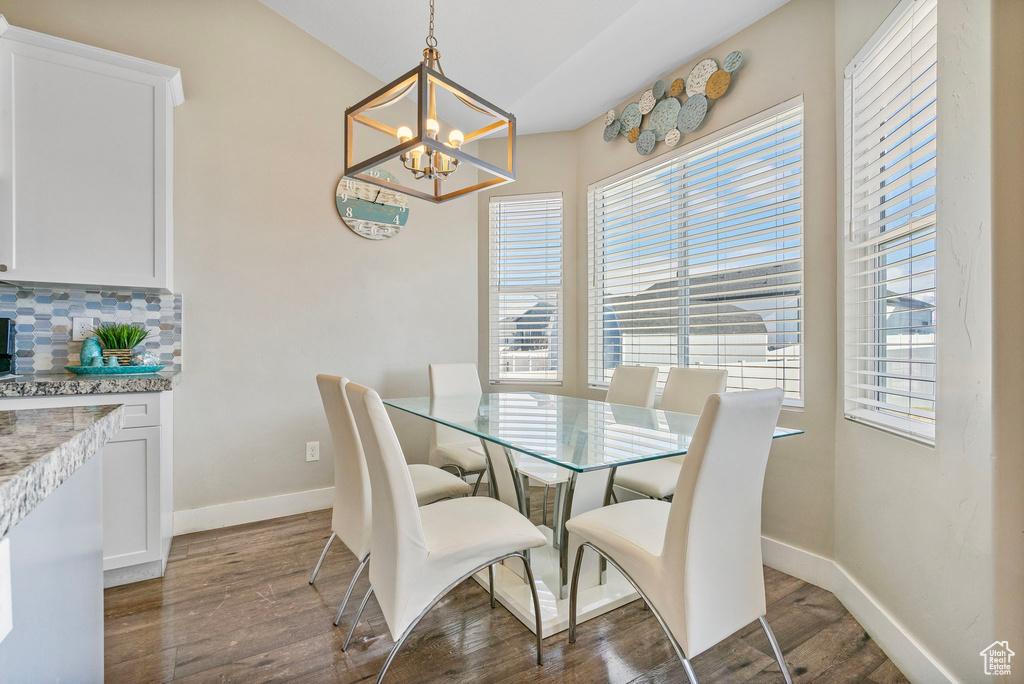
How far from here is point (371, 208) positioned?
3268mm

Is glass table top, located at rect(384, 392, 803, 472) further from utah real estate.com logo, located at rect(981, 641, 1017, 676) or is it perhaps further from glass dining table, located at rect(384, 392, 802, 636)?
utah real estate.com logo, located at rect(981, 641, 1017, 676)

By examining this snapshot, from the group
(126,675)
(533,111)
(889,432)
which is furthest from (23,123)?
(889,432)

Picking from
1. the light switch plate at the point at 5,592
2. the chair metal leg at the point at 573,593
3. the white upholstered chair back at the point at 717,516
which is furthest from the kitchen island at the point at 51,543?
the chair metal leg at the point at 573,593

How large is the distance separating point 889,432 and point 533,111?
2.88 metres

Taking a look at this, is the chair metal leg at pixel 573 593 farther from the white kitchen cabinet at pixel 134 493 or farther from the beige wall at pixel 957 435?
the white kitchen cabinet at pixel 134 493

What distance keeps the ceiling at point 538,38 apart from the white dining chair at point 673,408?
5.74 feet

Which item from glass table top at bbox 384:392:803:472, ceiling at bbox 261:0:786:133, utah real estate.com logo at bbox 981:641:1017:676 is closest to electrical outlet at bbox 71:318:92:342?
glass table top at bbox 384:392:803:472

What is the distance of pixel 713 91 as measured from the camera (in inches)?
106

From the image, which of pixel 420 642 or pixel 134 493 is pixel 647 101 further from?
pixel 134 493

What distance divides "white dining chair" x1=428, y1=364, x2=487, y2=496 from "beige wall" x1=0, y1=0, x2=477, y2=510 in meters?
0.49

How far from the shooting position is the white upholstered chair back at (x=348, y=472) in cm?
166

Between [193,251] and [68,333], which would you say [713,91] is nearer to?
[193,251]

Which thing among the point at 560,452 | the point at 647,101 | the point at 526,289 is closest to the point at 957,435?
the point at 560,452

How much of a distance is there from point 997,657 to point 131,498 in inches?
118
